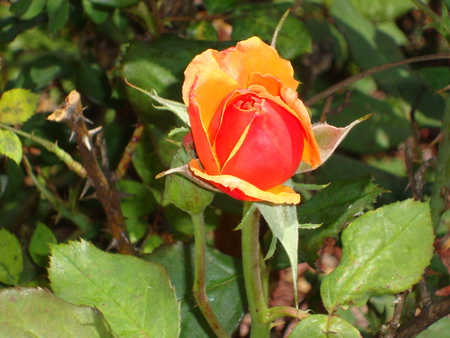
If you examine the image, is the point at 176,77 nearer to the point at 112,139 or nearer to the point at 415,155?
the point at 112,139

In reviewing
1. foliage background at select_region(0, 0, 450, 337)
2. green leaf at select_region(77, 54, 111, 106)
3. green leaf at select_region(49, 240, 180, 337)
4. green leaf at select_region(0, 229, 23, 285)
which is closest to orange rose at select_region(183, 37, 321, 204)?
foliage background at select_region(0, 0, 450, 337)

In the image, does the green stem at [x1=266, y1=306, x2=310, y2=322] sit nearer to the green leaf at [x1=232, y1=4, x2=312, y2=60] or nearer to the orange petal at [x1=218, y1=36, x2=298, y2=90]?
the orange petal at [x1=218, y1=36, x2=298, y2=90]

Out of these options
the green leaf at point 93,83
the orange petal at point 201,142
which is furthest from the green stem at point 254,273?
the green leaf at point 93,83

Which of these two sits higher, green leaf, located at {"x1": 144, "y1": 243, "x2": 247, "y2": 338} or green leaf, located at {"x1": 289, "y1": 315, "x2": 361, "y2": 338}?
green leaf, located at {"x1": 289, "y1": 315, "x2": 361, "y2": 338}

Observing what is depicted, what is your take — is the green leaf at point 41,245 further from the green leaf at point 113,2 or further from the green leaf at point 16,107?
the green leaf at point 113,2

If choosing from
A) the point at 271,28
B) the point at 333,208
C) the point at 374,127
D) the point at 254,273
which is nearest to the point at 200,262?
the point at 254,273

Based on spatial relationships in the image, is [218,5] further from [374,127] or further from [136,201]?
[374,127]
